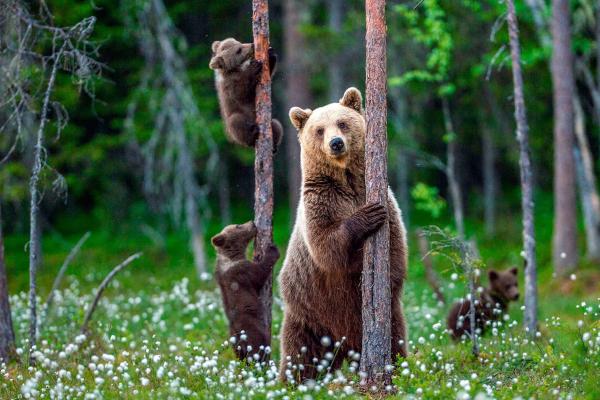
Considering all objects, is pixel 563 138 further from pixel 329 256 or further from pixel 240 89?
pixel 329 256

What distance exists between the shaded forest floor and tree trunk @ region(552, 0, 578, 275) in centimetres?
69

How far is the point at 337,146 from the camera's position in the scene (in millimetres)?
7637

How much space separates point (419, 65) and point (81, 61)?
39.0 feet

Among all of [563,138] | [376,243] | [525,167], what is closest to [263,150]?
[376,243]

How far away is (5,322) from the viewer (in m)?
9.24

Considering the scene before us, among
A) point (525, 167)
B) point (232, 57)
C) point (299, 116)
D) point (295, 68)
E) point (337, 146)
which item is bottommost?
point (337, 146)

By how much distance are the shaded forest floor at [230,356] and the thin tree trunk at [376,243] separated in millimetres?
225

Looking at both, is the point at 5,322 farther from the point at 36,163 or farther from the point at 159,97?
the point at 159,97

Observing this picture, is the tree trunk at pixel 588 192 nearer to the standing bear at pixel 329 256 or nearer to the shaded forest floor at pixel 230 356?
the shaded forest floor at pixel 230 356

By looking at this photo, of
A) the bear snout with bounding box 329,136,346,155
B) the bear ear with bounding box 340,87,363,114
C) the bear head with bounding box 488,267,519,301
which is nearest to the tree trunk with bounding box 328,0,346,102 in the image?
the bear head with bounding box 488,267,519,301

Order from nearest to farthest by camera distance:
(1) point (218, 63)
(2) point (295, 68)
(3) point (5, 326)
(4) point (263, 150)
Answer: (4) point (263, 150) < (3) point (5, 326) < (1) point (218, 63) < (2) point (295, 68)

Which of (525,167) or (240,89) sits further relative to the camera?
(525,167)

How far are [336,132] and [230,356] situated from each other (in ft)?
11.9

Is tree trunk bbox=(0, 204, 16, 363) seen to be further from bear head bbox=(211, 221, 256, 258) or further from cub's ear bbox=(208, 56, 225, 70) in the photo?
cub's ear bbox=(208, 56, 225, 70)
